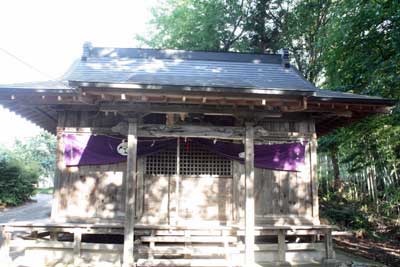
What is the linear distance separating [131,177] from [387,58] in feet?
18.4

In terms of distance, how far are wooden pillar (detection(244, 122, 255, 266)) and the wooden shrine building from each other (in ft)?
0.05

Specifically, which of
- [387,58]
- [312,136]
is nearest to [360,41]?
[387,58]

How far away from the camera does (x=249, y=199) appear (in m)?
4.97

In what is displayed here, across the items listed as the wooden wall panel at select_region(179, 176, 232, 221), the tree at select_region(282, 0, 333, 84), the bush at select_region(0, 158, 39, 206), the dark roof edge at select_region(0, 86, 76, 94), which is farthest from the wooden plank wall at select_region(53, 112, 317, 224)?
the bush at select_region(0, 158, 39, 206)

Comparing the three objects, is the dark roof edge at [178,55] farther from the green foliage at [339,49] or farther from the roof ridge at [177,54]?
the green foliage at [339,49]

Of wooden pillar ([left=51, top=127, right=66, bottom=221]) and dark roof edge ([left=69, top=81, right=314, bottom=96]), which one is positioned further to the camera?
wooden pillar ([left=51, top=127, right=66, bottom=221])

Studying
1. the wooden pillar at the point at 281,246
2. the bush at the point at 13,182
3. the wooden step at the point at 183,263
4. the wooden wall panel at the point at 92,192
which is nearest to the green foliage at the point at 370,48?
the wooden pillar at the point at 281,246

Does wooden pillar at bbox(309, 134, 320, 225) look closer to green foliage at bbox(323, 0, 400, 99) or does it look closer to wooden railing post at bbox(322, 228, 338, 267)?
wooden railing post at bbox(322, 228, 338, 267)

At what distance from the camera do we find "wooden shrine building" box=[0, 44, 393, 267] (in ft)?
16.8

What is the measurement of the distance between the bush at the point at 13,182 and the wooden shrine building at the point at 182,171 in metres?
9.54

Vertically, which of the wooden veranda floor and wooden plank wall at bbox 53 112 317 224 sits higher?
wooden plank wall at bbox 53 112 317 224

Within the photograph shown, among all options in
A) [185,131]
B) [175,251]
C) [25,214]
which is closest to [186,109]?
[185,131]

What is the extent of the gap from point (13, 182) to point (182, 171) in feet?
40.7

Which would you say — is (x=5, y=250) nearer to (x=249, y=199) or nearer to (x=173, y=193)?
(x=173, y=193)
